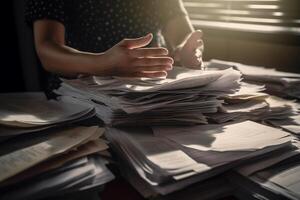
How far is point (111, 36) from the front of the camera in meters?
1.23

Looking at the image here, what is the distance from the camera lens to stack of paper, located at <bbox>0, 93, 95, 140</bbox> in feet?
1.86

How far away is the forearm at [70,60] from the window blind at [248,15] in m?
0.87

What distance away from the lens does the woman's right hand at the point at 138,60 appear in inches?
31.7

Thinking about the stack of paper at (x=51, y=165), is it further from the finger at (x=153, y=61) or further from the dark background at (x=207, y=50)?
the dark background at (x=207, y=50)

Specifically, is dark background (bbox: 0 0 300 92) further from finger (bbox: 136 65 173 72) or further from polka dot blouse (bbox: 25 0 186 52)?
finger (bbox: 136 65 173 72)

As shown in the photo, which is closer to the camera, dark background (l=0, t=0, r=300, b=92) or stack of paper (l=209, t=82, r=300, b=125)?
stack of paper (l=209, t=82, r=300, b=125)

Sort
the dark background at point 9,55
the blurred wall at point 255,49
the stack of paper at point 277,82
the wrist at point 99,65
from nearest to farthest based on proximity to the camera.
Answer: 1. the wrist at point 99,65
2. the stack of paper at point 277,82
3. the blurred wall at point 255,49
4. the dark background at point 9,55

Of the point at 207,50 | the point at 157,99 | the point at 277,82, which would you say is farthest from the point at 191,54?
the point at 207,50

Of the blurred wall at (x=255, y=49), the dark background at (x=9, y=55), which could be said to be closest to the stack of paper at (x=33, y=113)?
the blurred wall at (x=255, y=49)

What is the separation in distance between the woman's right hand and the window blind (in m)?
0.78

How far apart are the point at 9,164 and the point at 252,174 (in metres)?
0.35

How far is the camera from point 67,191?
1.52 feet

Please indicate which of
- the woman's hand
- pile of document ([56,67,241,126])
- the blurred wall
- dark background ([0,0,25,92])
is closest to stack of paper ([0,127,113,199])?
pile of document ([56,67,241,126])

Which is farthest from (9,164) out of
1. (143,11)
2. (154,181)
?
(143,11)
